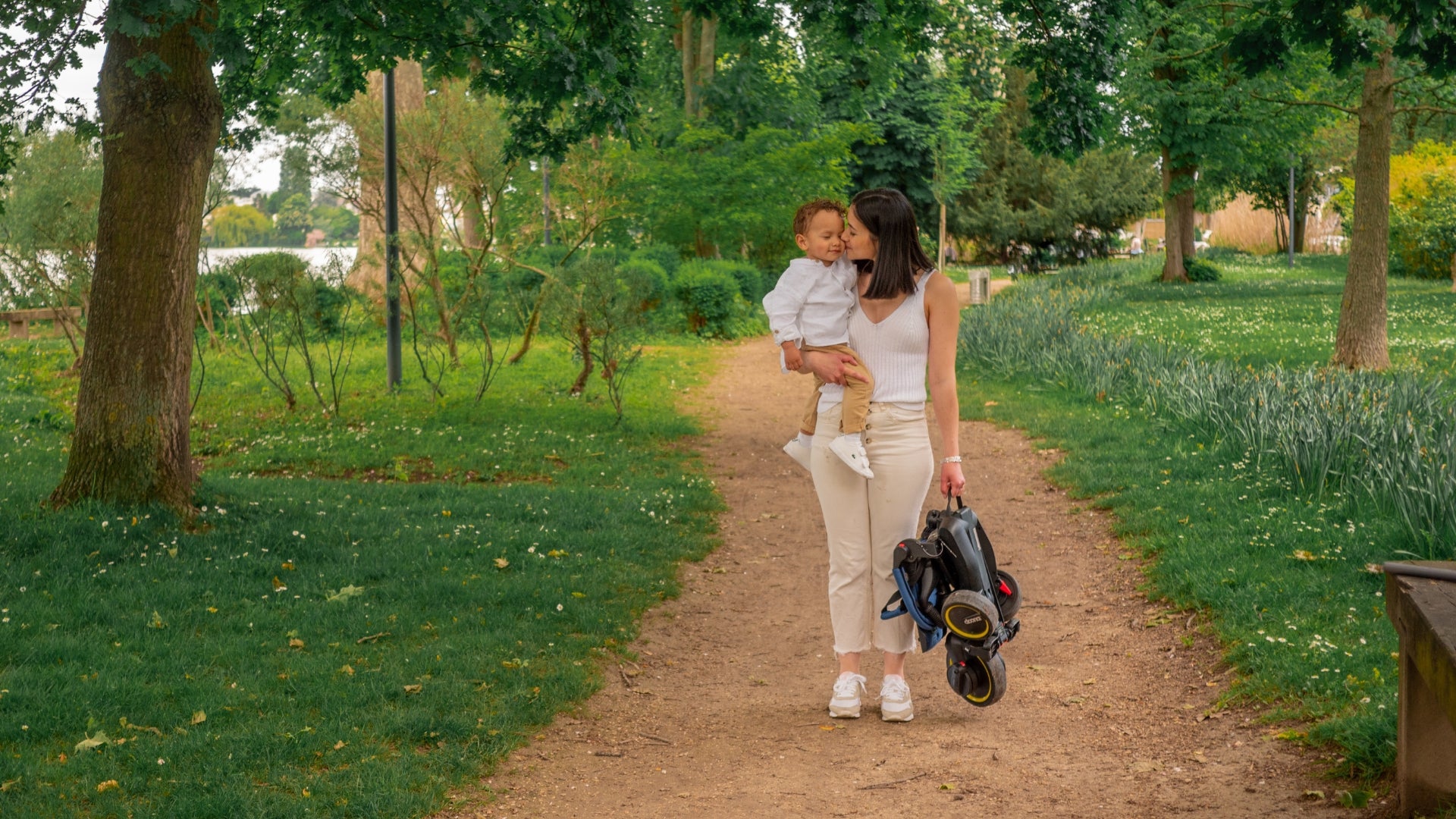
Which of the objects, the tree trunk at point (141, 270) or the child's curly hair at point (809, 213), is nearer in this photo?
the child's curly hair at point (809, 213)

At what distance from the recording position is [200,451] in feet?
35.4

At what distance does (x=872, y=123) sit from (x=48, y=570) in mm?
23000

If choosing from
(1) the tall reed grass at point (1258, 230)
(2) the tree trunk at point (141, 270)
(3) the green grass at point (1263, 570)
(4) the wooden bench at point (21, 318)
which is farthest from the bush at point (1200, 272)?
(2) the tree trunk at point (141, 270)

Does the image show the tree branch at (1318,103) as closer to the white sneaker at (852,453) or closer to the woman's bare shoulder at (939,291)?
the woman's bare shoulder at (939,291)

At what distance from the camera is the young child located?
4.32m

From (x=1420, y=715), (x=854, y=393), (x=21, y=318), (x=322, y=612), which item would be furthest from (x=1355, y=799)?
(x=21, y=318)

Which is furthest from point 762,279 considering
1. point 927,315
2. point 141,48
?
point 927,315

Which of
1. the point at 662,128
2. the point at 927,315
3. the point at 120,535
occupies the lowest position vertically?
the point at 120,535

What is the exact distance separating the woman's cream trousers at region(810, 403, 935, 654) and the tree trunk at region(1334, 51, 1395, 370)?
10.9m

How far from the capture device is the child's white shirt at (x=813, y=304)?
435cm

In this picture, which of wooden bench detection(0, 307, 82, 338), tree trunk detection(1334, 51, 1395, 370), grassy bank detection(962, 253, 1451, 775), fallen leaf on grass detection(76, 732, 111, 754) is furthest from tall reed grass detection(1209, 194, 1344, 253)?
fallen leaf on grass detection(76, 732, 111, 754)

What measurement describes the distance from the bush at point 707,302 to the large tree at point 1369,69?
9518mm

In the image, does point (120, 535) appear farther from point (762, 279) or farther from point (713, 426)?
point (762, 279)

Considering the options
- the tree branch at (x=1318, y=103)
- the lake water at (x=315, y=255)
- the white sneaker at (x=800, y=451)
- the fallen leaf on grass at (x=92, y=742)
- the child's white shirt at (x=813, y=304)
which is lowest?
the fallen leaf on grass at (x=92, y=742)
